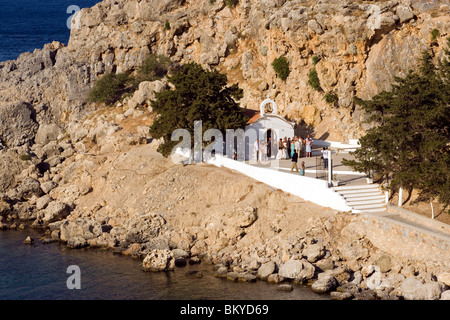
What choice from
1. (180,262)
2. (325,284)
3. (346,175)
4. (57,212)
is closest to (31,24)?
(57,212)

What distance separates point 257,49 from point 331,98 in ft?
41.6

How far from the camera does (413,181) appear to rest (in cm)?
2677

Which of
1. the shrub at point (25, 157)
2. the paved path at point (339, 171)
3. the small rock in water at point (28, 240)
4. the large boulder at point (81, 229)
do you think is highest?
the shrub at point (25, 157)

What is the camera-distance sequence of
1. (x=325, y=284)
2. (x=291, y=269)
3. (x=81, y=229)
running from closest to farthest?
1. (x=325, y=284)
2. (x=291, y=269)
3. (x=81, y=229)

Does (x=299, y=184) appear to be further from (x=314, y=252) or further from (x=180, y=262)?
(x=180, y=262)

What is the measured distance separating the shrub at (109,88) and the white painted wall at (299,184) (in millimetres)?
31406

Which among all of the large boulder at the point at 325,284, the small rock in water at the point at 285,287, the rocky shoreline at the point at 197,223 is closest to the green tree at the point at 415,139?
the rocky shoreline at the point at 197,223

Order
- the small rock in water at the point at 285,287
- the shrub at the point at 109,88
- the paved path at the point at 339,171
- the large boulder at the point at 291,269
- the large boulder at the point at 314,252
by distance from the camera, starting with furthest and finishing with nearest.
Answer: the shrub at the point at 109,88
the paved path at the point at 339,171
the large boulder at the point at 314,252
the large boulder at the point at 291,269
the small rock in water at the point at 285,287

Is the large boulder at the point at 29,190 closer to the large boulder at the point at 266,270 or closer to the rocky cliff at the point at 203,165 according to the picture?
the rocky cliff at the point at 203,165

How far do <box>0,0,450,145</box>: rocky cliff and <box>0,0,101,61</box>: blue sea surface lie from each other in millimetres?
44335

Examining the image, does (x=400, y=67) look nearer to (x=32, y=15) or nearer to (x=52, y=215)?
(x=52, y=215)

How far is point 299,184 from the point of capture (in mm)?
31594

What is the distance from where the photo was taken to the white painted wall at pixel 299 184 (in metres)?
29.6

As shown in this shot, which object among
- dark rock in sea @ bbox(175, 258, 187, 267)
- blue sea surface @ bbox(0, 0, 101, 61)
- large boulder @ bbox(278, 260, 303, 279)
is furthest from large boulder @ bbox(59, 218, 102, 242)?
blue sea surface @ bbox(0, 0, 101, 61)
